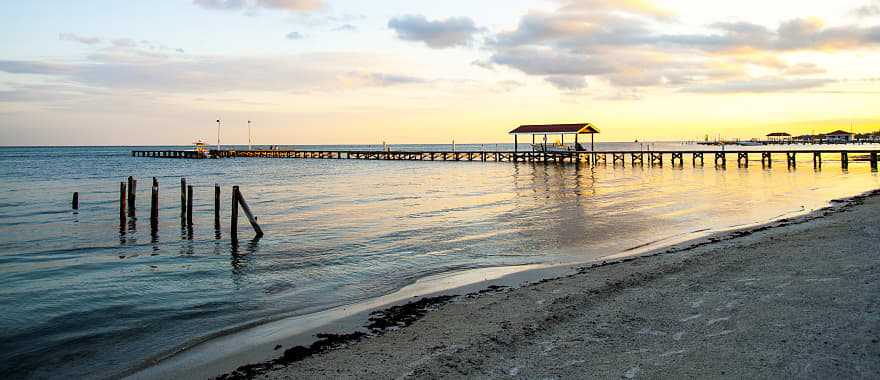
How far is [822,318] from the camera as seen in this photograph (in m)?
6.64

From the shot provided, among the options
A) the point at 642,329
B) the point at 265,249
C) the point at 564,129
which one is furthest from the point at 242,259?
the point at 564,129

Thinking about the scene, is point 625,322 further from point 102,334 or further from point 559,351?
point 102,334

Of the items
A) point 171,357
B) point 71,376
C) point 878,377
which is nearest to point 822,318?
point 878,377

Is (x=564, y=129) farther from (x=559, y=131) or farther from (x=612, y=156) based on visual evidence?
(x=612, y=156)

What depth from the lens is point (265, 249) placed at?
48.9ft

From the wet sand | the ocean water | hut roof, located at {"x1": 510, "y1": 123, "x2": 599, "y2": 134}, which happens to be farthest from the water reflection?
hut roof, located at {"x1": 510, "y1": 123, "x2": 599, "y2": 134}

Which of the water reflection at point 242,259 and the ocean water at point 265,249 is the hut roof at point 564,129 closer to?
the ocean water at point 265,249

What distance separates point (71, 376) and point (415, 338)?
3.96 meters

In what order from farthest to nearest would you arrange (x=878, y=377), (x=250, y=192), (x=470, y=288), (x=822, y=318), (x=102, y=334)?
(x=250, y=192)
(x=470, y=288)
(x=102, y=334)
(x=822, y=318)
(x=878, y=377)

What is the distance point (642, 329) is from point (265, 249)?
10556 mm

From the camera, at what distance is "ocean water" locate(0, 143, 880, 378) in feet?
27.6

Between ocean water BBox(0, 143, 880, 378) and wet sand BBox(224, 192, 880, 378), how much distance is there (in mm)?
2456

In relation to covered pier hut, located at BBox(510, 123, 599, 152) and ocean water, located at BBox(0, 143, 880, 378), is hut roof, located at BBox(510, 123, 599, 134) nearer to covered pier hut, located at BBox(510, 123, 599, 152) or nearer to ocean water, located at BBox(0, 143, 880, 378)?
covered pier hut, located at BBox(510, 123, 599, 152)

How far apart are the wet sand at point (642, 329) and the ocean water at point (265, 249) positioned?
2.46 meters
